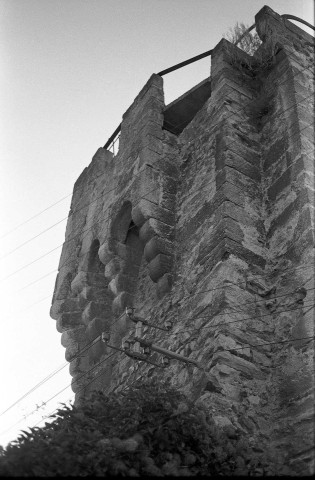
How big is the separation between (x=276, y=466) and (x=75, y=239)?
193 inches

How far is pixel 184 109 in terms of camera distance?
8.33 m

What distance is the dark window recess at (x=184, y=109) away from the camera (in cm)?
820

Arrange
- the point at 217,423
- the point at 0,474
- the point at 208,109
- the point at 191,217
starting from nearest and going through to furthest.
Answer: the point at 0,474, the point at 217,423, the point at 191,217, the point at 208,109

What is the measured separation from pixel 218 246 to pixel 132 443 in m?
2.26

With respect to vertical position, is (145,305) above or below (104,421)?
above

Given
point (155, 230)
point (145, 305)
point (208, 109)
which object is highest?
point (208, 109)

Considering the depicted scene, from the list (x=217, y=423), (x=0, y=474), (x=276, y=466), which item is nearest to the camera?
(x=0, y=474)

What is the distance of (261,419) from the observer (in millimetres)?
5055

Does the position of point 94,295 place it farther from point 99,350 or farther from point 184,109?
point 184,109

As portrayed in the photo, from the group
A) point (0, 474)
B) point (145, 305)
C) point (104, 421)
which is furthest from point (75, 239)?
point (0, 474)

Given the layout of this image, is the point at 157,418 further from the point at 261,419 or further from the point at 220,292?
the point at 220,292

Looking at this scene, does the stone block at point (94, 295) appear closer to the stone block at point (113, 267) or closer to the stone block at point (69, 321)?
the stone block at point (69, 321)

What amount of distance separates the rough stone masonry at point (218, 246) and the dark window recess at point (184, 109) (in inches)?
0.7

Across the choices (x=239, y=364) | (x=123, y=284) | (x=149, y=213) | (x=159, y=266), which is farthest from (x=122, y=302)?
(x=239, y=364)
